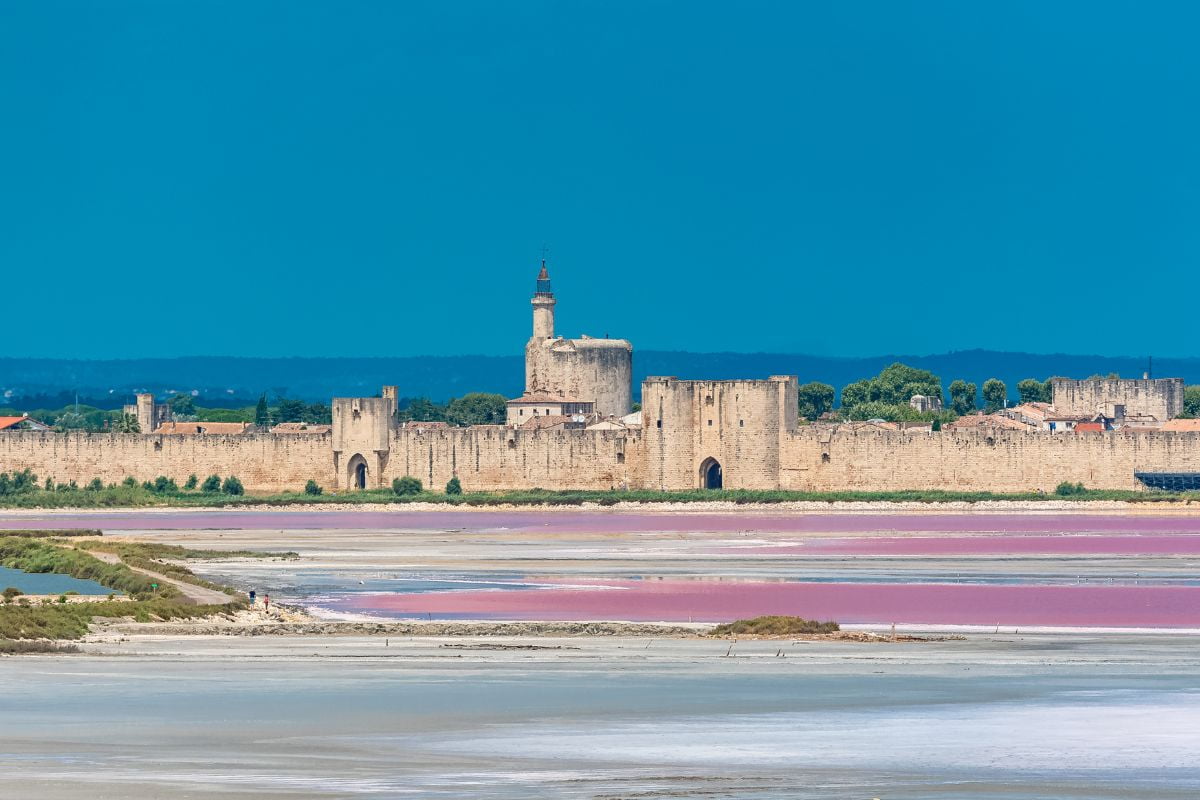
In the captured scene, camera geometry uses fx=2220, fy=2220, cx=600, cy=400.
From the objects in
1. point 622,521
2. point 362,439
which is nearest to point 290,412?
point 362,439

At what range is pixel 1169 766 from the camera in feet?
56.2

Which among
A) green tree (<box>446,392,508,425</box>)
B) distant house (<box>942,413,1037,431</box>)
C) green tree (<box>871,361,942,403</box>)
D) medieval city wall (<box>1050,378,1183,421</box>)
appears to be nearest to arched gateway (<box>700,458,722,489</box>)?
distant house (<box>942,413,1037,431</box>)

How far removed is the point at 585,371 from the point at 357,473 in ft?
43.2

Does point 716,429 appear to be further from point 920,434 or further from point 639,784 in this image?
point 639,784

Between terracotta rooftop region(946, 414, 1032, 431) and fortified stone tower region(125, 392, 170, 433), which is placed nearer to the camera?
terracotta rooftop region(946, 414, 1032, 431)

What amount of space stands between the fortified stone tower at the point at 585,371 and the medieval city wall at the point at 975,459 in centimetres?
1591

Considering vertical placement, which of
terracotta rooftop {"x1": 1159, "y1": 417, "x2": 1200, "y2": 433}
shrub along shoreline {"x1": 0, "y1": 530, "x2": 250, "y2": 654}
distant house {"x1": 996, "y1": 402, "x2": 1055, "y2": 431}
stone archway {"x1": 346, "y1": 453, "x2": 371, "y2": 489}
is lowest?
shrub along shoreline {"x1": 0, "y1": 530, "x2": 250, "y2": 654}

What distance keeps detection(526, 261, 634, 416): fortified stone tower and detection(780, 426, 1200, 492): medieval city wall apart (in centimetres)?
1591

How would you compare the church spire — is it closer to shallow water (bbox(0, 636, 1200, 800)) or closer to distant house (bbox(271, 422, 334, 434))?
distant house (bbox(271, 422, 334, 434))

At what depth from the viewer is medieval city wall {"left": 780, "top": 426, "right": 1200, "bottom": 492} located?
6606 cm

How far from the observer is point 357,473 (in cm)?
7331

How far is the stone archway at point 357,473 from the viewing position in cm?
7288

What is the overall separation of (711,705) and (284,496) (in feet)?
172

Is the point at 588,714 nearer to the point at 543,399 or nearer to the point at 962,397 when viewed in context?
the point at 543,399
